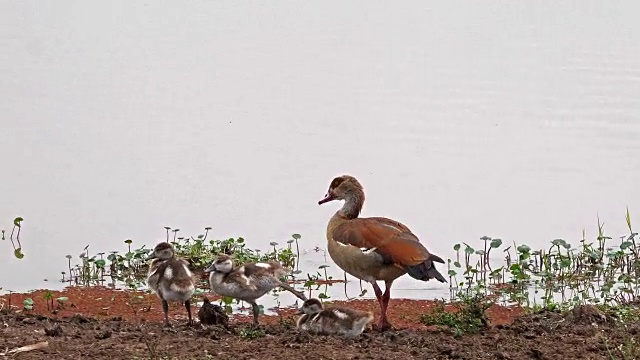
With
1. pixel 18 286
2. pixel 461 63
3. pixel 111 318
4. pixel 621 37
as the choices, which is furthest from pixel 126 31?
pixel 111 318

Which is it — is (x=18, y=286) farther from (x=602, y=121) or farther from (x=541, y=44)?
(x=541, y=44)

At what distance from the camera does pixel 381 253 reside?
944 centimetres

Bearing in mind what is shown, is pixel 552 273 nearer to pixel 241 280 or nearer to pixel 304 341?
pixel 241 280

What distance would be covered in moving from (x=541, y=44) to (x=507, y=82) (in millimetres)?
3261

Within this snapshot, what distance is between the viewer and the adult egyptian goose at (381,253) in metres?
9.28

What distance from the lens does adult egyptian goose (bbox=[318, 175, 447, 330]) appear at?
928cm

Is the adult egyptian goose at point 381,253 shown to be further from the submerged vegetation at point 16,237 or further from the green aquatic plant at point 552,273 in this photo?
the submerged vegetation at point 16,237

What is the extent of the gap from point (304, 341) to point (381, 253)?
54.7 inches

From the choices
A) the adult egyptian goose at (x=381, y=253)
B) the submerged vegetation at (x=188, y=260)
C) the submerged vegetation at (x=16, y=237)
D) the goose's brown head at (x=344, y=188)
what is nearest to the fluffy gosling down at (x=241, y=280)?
the adult egyptian goose at (x=381, y=253)

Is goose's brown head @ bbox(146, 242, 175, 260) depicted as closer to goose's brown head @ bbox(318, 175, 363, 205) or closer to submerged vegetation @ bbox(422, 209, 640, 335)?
goose's brown head @ bbox(318, 175, 363, 205)

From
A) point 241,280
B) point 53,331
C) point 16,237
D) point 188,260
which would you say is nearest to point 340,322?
point 241,280

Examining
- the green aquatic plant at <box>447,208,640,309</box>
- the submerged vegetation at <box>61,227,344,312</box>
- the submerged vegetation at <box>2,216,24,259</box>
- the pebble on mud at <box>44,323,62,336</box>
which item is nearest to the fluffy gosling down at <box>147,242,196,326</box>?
the pebble on mud at <box>44,323,62,336</box>

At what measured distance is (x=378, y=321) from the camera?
9.98 metres

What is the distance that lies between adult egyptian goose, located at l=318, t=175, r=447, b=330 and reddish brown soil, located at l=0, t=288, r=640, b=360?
49 centimetres
